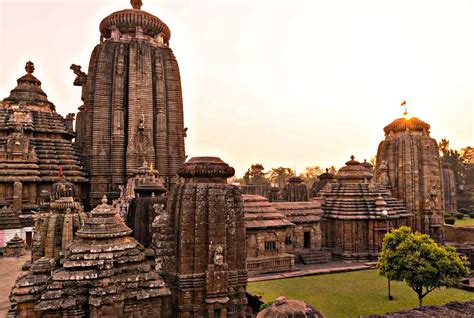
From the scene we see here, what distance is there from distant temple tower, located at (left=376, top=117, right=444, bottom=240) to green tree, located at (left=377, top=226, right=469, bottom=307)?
18347 millimetres

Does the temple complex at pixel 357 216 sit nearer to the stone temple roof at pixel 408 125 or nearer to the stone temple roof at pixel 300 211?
the stone temple roof at pixel 300 211

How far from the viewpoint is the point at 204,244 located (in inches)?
394

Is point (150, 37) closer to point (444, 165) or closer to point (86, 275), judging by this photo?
point (86, 275)

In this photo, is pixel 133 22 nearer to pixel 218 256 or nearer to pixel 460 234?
pixel 218 256

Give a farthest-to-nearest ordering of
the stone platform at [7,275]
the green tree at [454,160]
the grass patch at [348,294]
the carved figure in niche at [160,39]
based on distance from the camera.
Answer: the green tree at [454,160]
the carved figure in niche at [160,39]
the grass patch at [348,294]
the stone platform at [7,275]

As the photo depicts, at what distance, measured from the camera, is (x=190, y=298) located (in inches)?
381

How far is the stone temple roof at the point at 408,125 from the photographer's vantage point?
3266cm

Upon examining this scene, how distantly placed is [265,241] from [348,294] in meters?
6.40

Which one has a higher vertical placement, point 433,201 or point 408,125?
point 408,125

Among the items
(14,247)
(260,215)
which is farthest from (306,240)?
(14,247)

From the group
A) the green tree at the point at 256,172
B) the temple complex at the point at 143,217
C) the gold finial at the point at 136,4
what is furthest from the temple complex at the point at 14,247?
the green tree at the point at 256,172

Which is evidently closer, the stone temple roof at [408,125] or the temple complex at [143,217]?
the temple complex at [143,217]

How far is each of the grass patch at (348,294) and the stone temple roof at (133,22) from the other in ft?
94.2

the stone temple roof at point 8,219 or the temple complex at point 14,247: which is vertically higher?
the stone temple roof at point 8,219
